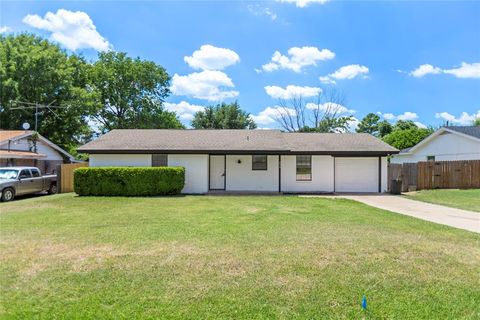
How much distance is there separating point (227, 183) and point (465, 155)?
1702 cm

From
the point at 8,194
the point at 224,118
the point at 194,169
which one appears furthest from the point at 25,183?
the point at 224,118

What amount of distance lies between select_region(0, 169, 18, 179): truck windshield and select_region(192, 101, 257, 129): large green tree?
3122 cm

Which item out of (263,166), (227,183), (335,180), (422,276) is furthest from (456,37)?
(422,276)

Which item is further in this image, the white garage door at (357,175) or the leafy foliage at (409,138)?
the leafy foliage at (409,138)

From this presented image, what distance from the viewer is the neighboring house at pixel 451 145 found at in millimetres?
22875

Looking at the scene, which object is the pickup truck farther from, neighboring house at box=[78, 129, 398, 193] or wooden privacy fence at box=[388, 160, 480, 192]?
wooden privacy fence at box=[388, 160, 480, 192]

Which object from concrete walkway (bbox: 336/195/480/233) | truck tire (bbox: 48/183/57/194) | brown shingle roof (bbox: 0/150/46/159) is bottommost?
concrete walkway (bbox: 336/195/480/233)

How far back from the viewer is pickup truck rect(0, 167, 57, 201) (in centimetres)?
1488

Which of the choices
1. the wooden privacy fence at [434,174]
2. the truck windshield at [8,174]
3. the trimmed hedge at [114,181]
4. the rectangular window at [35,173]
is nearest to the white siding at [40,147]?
the rectangular window at [35,173]

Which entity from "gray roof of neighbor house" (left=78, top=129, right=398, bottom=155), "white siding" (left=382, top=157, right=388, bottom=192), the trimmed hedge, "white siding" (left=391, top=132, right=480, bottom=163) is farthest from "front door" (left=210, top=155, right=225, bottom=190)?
"white siding" (left=391, top=132, right=480, bottom=163)

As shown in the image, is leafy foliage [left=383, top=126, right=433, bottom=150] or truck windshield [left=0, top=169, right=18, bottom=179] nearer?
truck windshield [left=0, top=169, right=18, bottom=179]

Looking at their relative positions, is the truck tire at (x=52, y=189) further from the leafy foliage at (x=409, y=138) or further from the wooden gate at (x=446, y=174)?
the leafy foliage at (x=409, y=138)

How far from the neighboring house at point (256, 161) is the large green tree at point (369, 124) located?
38.8 meters

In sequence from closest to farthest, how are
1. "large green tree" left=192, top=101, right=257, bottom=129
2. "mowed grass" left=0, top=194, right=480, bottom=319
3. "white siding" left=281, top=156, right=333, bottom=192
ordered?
1. "mowed grass" left=0, top=194, right=480, bottom=319
2. "white siding" left=281, top=156, right=333, bottom=192
3. "large green tree" left=192, top=101, right=257, bottom=129
